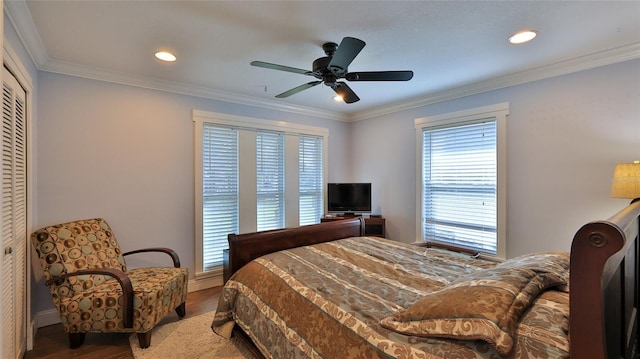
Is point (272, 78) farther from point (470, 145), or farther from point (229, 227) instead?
point (470, 145)

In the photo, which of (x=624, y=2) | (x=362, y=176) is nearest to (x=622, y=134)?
(x=624, y=2)

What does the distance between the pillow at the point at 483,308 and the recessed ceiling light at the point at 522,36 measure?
1.81m

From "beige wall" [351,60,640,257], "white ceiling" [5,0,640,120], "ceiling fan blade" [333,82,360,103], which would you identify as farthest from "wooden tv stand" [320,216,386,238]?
"ceiling fan blade" [333,82,360,103]

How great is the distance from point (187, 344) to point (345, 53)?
8.53 ft

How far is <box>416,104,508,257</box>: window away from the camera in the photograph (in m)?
3.30

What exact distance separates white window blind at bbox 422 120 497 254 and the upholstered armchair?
3.23m

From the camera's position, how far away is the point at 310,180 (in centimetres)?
468

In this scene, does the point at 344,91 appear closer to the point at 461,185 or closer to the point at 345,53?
the point at 345,53

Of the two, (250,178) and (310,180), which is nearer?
(250,178)

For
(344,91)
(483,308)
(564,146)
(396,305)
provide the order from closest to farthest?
(483,308), (396,305), (344,91), (564,146)

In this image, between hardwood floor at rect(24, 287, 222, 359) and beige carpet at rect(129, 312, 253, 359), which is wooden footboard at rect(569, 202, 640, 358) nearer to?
beige carpet at rect(129, 312, 253, 359)

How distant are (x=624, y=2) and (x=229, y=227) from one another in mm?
4153

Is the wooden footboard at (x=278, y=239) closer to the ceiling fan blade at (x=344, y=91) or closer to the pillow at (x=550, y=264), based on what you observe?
the ceiling fan blade at (x=344, y=91)

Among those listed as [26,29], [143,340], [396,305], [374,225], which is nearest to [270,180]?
[374,225]
